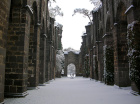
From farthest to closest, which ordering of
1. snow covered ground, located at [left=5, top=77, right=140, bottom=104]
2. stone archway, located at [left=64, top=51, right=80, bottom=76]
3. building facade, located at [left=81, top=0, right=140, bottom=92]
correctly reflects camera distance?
stone archway, located at [left=64, top=51, right=80, bottom=76]
building facade, located at [left=81, top=0, right=140, bottom=92]
snow covered ground, located at [left=5, top=77, right=140, bottom=104]

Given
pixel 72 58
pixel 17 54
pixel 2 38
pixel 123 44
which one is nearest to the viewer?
pixel 2 38

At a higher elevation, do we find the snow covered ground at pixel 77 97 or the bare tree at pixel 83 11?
the bare tree at pixel 83 11

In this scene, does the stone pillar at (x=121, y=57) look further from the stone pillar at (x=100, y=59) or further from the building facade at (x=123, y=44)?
the stone pillar at (x=100, y=59)

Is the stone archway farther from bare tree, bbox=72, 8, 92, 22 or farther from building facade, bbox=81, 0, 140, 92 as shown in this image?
building facade, bbox=81, 0, 140, 92

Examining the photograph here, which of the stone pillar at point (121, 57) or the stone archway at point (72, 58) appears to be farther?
the stone archway at point (72, 58)

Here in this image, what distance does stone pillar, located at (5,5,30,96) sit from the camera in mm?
5898

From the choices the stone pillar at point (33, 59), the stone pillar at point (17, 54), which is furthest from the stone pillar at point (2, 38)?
the stone pillar at point (33, 59)

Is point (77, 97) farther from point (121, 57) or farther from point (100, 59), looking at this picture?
point (100, 59)

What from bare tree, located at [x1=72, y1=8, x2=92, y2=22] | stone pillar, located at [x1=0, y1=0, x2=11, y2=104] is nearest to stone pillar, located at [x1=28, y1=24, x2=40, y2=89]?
stone pillar, located at [x1=0, y1=0, x2=11, y2=104]

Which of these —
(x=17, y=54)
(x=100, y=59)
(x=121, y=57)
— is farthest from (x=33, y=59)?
(x=100, y=59)

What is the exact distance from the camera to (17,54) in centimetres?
611

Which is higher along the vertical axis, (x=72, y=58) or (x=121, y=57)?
(x=72, y=58)

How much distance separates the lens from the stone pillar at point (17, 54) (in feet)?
19.4

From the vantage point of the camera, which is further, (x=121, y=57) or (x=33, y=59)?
(x=121, y=57)
